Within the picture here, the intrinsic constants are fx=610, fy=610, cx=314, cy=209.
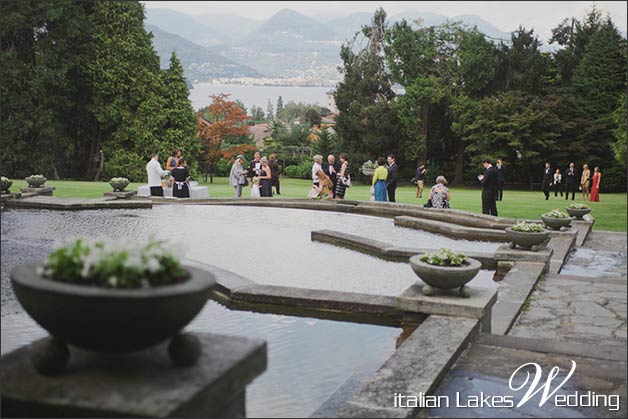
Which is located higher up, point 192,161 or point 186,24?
point 186,24

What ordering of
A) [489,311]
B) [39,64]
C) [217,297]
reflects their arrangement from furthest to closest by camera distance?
[39,64], [217,297], [489,311]

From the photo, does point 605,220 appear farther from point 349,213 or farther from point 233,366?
point 233,366

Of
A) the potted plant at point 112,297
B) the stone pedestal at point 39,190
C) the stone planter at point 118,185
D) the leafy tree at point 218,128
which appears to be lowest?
the stone pedestal at point 39,190

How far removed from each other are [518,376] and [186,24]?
14.6m

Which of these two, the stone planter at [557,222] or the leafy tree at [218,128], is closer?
the stone planter at [557,222]

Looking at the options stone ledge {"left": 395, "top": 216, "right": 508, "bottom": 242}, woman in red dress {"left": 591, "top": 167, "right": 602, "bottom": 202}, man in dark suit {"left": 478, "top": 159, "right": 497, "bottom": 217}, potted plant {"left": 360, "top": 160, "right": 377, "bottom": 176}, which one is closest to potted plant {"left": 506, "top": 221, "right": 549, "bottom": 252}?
stone ledge {"left": 395, "top": 216, "right": 508, "bottom": 242}

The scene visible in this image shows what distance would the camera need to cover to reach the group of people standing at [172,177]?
17119mm

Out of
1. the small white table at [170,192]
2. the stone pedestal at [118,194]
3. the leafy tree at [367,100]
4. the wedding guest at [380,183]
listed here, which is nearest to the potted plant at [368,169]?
the leafy tree at [367,100]

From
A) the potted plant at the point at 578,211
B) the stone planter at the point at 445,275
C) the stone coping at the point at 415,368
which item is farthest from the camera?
the potted plant at the point at 578,211

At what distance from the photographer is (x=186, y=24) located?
55.5 feet

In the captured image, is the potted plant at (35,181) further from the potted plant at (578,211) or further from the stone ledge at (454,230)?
the potted plant at (578,211)

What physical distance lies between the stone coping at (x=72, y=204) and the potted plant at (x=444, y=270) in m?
10.8

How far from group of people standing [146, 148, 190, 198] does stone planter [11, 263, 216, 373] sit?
1452 cm

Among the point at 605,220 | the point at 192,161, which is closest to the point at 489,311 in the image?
the point at 605,220
